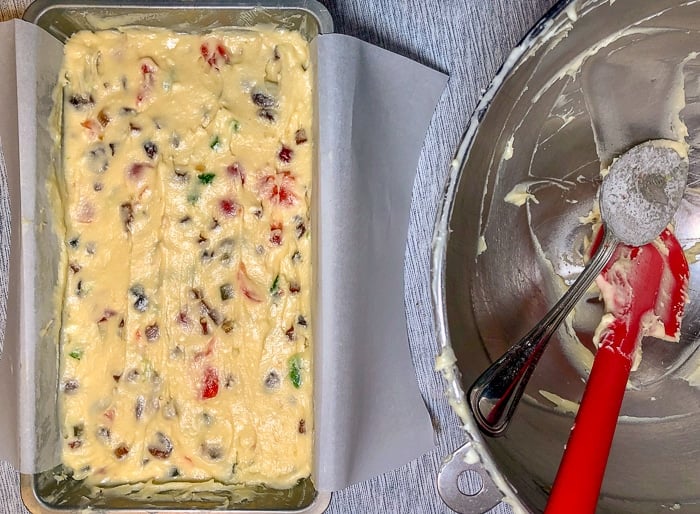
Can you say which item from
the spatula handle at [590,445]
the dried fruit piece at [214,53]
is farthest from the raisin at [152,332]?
the spatula handle at [590,445]

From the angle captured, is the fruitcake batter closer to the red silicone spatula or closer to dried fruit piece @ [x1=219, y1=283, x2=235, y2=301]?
dried fruit piece @ [x1=219, y1=283, x2=235, y2=301]

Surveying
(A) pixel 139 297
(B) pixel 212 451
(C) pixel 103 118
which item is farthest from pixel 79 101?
(B) pixel 212 451

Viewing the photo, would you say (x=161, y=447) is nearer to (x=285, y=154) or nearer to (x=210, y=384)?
(x=210, y=384)

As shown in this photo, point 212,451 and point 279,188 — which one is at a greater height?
point 279,188

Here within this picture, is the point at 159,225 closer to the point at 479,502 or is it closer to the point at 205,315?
the point at 205,315

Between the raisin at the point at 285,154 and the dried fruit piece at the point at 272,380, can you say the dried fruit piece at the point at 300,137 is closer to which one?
the raisin at the point at 285,154

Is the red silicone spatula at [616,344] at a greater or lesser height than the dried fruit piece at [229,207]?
lesser
